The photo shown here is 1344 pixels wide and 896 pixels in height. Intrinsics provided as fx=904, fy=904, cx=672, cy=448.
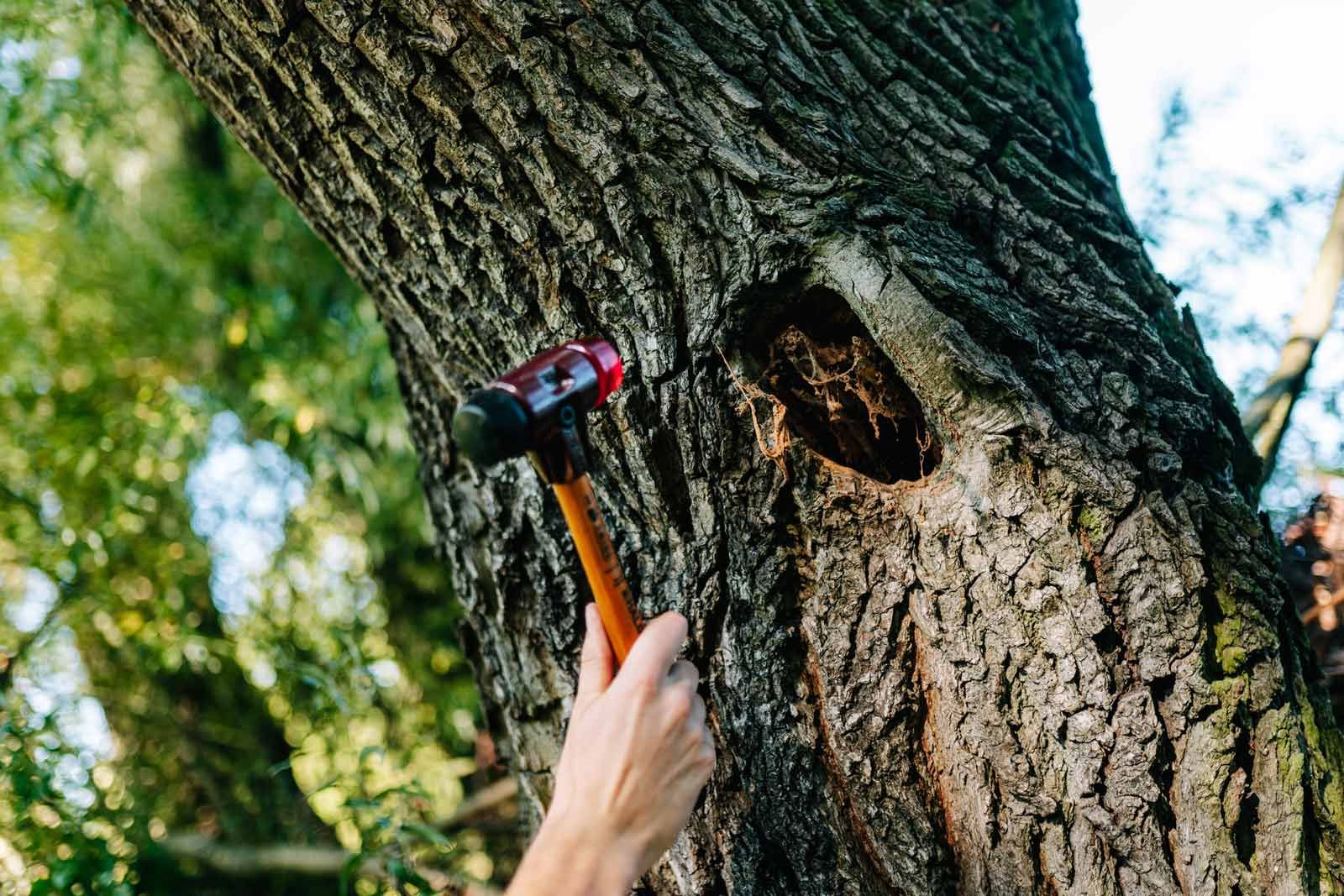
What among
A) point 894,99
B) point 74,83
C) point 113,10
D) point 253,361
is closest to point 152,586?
point 253,361

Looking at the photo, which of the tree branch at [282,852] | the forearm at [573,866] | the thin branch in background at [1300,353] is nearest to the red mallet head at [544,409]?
the forearm at [573,866]

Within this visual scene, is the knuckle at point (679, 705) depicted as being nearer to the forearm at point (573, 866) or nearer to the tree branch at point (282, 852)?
the forearm at point (573, 866)

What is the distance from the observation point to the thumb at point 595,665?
1.29 meters

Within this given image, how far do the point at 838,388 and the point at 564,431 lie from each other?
501mm

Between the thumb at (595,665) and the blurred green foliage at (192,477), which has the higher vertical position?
the blurred green foliage at (192,477)

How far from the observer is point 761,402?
4.75ft

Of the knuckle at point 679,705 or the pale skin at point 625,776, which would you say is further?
the knuckle at point 679,705

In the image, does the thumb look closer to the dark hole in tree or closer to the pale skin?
the pale skin

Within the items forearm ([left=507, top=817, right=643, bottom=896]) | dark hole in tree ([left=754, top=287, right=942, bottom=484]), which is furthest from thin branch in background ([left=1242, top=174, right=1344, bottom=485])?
forearm ([left=507, top=817, right=643, bottom=896])

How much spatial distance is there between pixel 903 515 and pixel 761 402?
0.94ft

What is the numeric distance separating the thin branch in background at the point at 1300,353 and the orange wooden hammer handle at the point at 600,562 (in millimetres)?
1496

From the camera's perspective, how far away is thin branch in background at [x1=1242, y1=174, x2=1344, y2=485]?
6.52 feet

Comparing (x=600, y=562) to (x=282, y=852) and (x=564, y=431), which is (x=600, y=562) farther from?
(x=282, y=852)

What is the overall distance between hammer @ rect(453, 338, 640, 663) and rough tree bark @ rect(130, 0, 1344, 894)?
195 mm
